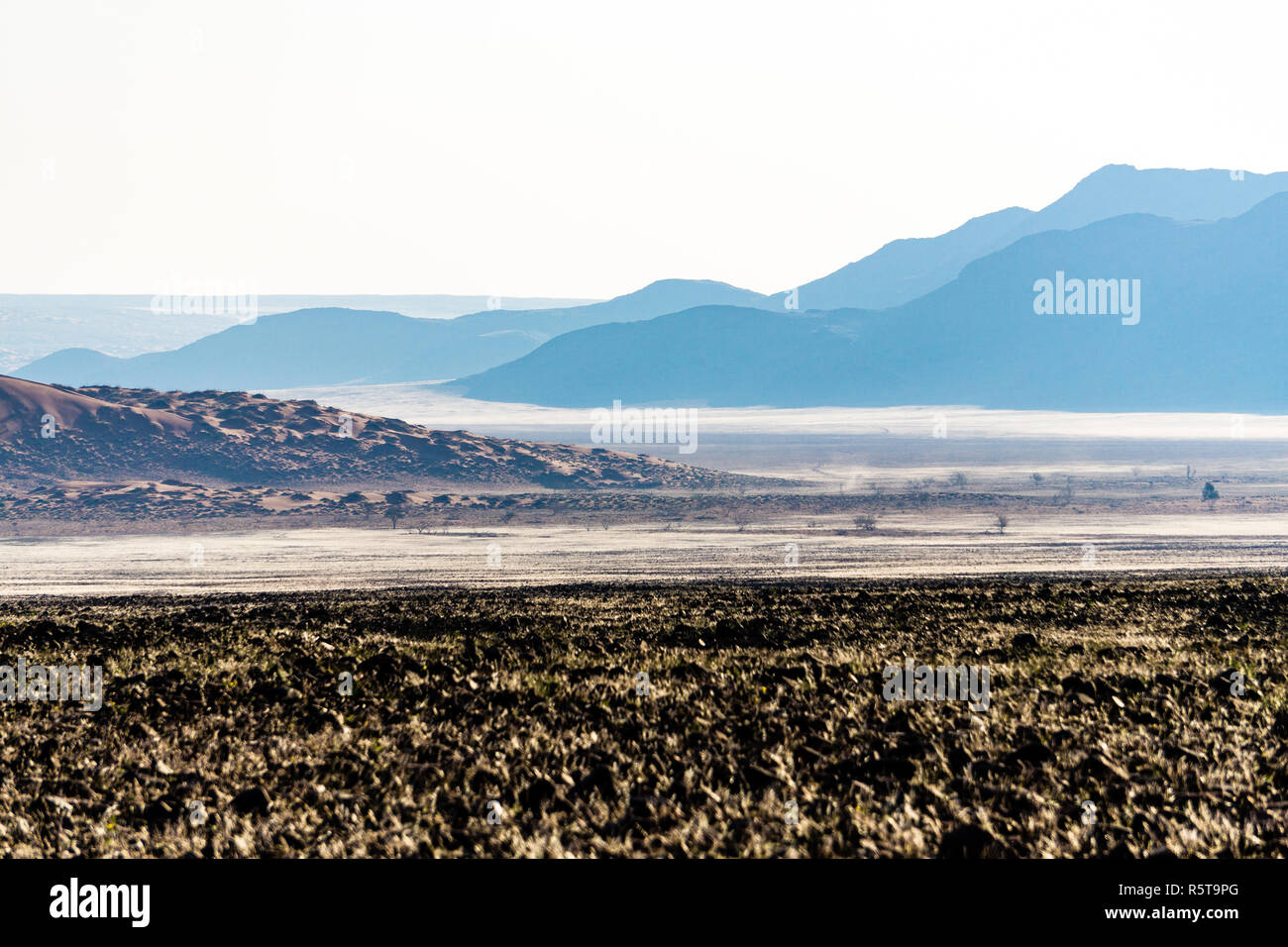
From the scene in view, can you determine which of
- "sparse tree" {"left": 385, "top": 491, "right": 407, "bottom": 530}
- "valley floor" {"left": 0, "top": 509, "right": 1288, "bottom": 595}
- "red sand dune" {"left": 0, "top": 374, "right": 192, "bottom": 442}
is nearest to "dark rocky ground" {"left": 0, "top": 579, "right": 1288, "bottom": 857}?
"valley floor" {"left": 0, "top": 509, "right": 1288, "bottom": 595}

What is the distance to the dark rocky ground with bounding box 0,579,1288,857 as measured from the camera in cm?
841

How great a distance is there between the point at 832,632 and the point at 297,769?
11.8 meters

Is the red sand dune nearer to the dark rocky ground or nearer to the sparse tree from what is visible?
the sparse tree

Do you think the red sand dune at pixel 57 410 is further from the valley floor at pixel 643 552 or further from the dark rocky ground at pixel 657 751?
the dark rocky ground at pixel 657 751

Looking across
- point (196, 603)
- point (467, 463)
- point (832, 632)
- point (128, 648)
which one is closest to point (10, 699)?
point (128, 648)

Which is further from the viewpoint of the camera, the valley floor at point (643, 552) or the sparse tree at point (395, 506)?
the sparse tree at point (395, 506)

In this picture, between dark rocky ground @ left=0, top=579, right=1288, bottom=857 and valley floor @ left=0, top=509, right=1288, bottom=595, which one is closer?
dark rocky ground @ left=0, top=579, right=1288, bottom=857

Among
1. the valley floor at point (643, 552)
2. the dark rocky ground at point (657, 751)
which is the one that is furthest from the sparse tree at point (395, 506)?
the dark rocky ground at point (657, 751)

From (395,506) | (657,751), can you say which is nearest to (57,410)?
(395,506)

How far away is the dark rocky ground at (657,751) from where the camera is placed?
8.41m

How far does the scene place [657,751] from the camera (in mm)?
10695

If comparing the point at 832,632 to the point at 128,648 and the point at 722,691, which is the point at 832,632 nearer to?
the point at 722,691

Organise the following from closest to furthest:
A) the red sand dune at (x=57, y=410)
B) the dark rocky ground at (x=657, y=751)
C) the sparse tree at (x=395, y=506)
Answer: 1. the dark rocky ground at (x=657, y=751)
2. the sparse tree at (x=395, y=506)
3. the red sand dune at (x=57, y=410)
